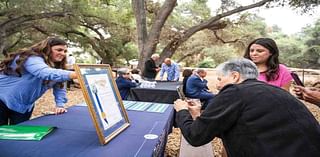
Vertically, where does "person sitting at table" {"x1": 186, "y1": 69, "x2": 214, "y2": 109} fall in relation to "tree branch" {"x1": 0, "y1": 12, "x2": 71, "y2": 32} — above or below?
below

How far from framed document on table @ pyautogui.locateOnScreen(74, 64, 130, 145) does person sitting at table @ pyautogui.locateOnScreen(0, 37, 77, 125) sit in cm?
40

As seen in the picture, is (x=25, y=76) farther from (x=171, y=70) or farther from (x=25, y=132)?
(x=171, y=70)

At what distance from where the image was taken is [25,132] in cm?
129

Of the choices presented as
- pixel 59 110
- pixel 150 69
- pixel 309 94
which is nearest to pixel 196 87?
pixel 150 69

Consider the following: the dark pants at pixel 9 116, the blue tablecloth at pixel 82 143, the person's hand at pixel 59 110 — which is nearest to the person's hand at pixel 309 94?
the blue tablecloth at pixel 82 143

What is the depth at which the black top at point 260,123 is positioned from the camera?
3.49 ft

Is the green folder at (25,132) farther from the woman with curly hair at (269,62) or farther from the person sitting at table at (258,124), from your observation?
the woman with curly hair at (269,62)

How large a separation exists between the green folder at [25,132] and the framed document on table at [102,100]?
318mm

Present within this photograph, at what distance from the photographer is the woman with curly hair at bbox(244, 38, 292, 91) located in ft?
7.04

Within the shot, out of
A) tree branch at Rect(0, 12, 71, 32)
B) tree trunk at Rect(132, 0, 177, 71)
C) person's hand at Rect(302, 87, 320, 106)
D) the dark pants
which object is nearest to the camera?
person's hand at Rect(302, 87, 320, 106)

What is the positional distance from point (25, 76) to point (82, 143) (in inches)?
33.5

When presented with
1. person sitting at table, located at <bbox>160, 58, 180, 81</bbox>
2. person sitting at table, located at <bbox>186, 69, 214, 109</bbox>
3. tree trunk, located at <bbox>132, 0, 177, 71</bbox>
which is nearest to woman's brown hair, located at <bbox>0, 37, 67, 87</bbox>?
person sitting at table, located at <bbox>186, 69, 214, 109</bbox>

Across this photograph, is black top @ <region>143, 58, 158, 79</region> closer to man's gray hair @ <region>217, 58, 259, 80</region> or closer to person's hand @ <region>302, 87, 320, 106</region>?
person's hand @ <region>302, 87, 320, 106</region>

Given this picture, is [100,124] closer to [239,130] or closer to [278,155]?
[239,130]
